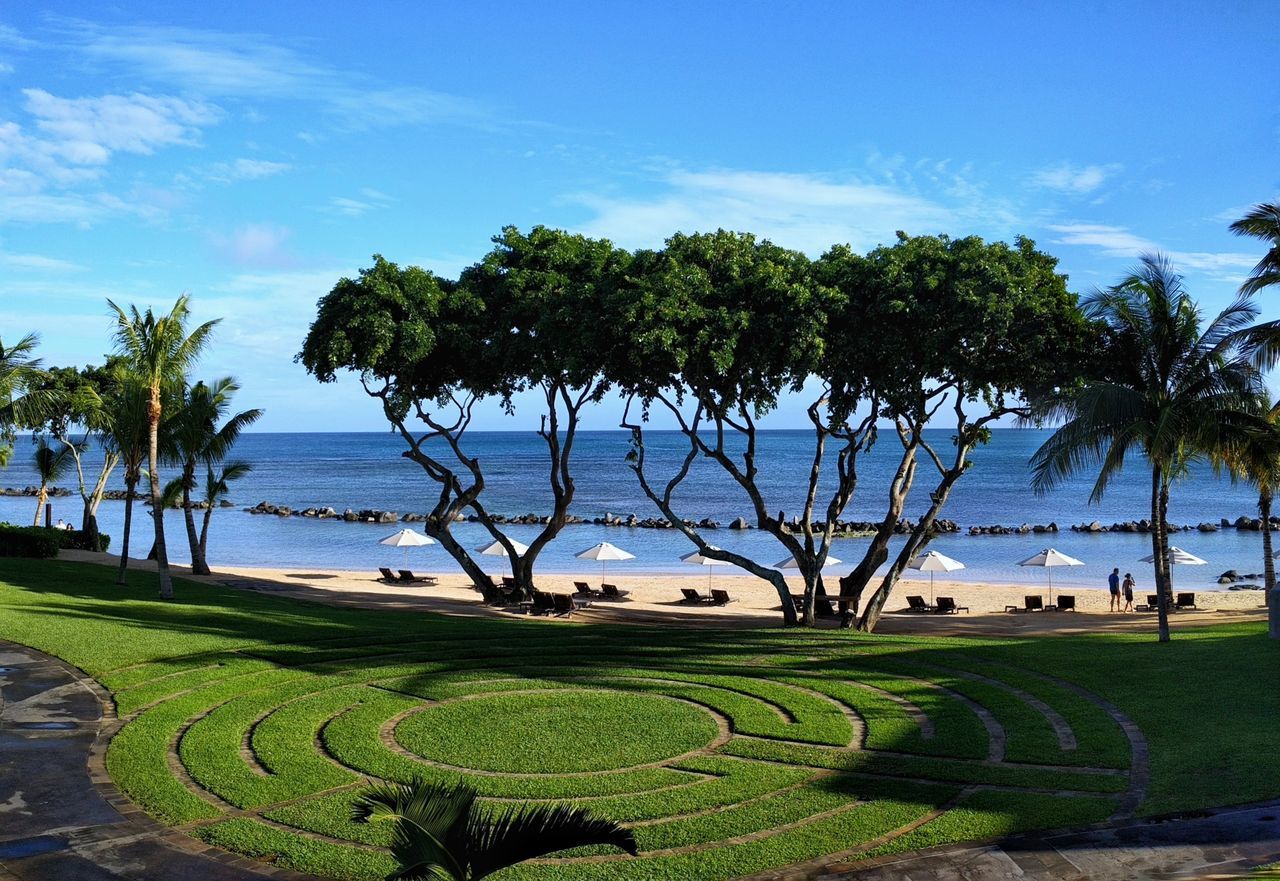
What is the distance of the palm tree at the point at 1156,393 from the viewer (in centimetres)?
2159

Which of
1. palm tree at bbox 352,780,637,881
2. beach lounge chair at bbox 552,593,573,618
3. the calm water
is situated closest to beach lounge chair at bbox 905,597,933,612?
beach lounge chair at bbox 552,593,573,618

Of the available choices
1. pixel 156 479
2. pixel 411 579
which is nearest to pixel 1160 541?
pixel 156 479

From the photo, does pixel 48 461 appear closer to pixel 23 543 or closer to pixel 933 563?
pixel 23 543

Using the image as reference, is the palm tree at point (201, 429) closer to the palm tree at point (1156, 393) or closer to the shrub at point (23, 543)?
the shrub at point (23, 543)

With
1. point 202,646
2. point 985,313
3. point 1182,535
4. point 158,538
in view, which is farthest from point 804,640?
point 1182,535

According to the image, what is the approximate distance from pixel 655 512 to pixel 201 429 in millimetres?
58922

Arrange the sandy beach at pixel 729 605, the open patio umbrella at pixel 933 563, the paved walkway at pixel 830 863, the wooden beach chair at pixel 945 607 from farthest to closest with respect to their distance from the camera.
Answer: the wooden beach chair at pixel 945 607, the open patio umbrella at pixel 933 563, the sandy beach at pixel 729 605, the paved walkway at pixel 830 863

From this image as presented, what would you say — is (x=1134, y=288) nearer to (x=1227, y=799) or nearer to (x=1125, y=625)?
(x=1125, y=625)

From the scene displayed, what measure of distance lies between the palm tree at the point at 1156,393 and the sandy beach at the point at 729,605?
26.3 feet

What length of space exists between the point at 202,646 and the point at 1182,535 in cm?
6515

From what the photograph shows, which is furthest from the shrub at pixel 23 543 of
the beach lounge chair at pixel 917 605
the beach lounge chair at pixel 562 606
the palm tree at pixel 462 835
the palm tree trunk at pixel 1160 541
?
the palm tree trunk at pixel 1160 541

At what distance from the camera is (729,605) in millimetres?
36375

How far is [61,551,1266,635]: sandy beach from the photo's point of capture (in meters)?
30.7

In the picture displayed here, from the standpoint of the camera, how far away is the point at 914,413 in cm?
2677
